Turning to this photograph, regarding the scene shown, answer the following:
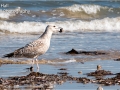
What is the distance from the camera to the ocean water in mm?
11350

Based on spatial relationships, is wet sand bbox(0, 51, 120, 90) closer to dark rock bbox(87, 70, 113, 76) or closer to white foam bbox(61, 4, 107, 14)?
dark rock bbox(87, 70, 113, 76)

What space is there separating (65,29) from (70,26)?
1.91 feet

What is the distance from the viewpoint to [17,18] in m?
21.5

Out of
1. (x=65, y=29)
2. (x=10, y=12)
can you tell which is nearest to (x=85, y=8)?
(x=10, y=12)

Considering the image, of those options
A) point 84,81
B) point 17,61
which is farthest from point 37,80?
point 17,61

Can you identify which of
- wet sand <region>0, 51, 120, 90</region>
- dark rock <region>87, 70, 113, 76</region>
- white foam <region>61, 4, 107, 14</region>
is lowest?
wet sand <region>0, 51, 120, 90</region>

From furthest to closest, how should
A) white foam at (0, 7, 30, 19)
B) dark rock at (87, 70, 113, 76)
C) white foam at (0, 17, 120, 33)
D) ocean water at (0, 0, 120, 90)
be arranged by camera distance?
white foam at (0, 7, 30, 19) < white foam at (0, 17, 120, 33) < ocean water at (0, 0, 120, 90) < dark rock at (87, 70, 113, 76)

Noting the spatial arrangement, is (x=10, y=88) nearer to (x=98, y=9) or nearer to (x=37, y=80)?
(x=37, y=80)

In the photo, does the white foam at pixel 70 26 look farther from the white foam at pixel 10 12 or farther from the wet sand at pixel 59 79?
the wet sand at pixel 59 79

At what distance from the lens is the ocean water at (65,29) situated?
447 inches

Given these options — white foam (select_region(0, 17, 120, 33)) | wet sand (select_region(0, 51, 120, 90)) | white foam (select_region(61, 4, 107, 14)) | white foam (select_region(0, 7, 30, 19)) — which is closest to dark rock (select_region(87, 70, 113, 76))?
wet sand (select_region(0, 51, 120, 90))

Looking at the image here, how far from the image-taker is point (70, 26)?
20141 millimetres

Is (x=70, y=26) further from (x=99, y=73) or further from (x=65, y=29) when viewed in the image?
(x=99, y=73)

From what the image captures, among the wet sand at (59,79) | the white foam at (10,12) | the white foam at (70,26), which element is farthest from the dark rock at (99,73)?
the white foam at (10,12)
